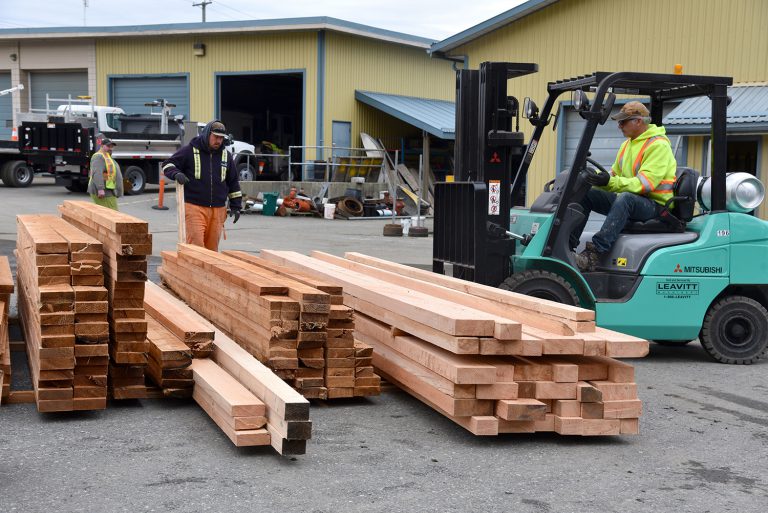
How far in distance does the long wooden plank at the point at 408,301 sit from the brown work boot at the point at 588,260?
1968 mm

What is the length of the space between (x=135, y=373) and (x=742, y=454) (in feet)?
13.2

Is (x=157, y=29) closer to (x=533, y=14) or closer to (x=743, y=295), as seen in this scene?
(x=533, y=14)

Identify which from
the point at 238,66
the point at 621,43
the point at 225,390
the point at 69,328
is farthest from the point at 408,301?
the point at 238,66

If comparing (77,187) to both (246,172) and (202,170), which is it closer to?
(246,172)

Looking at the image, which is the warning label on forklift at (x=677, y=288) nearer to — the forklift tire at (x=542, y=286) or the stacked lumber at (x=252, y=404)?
the forklift tire at (x=542, y=286)

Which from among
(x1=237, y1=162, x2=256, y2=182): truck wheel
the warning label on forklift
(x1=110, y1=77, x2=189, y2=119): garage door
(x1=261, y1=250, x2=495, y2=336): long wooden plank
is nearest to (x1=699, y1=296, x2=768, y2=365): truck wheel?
the warning label on forklift

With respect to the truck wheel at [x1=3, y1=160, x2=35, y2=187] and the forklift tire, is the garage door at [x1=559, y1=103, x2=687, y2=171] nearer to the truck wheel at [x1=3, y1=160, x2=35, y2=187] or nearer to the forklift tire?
the forklift tire

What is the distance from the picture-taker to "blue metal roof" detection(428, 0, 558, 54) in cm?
2362

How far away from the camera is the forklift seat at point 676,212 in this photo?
887cm

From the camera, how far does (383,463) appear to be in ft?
18.4

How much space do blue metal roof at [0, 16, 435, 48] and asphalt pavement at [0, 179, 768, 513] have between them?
27842 mm

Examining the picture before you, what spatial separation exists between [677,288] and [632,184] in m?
1.02

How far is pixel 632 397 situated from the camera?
245 inches

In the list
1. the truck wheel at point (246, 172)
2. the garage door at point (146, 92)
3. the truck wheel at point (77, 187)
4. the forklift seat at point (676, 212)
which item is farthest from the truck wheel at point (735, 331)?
the garage door at point (146, 92)
